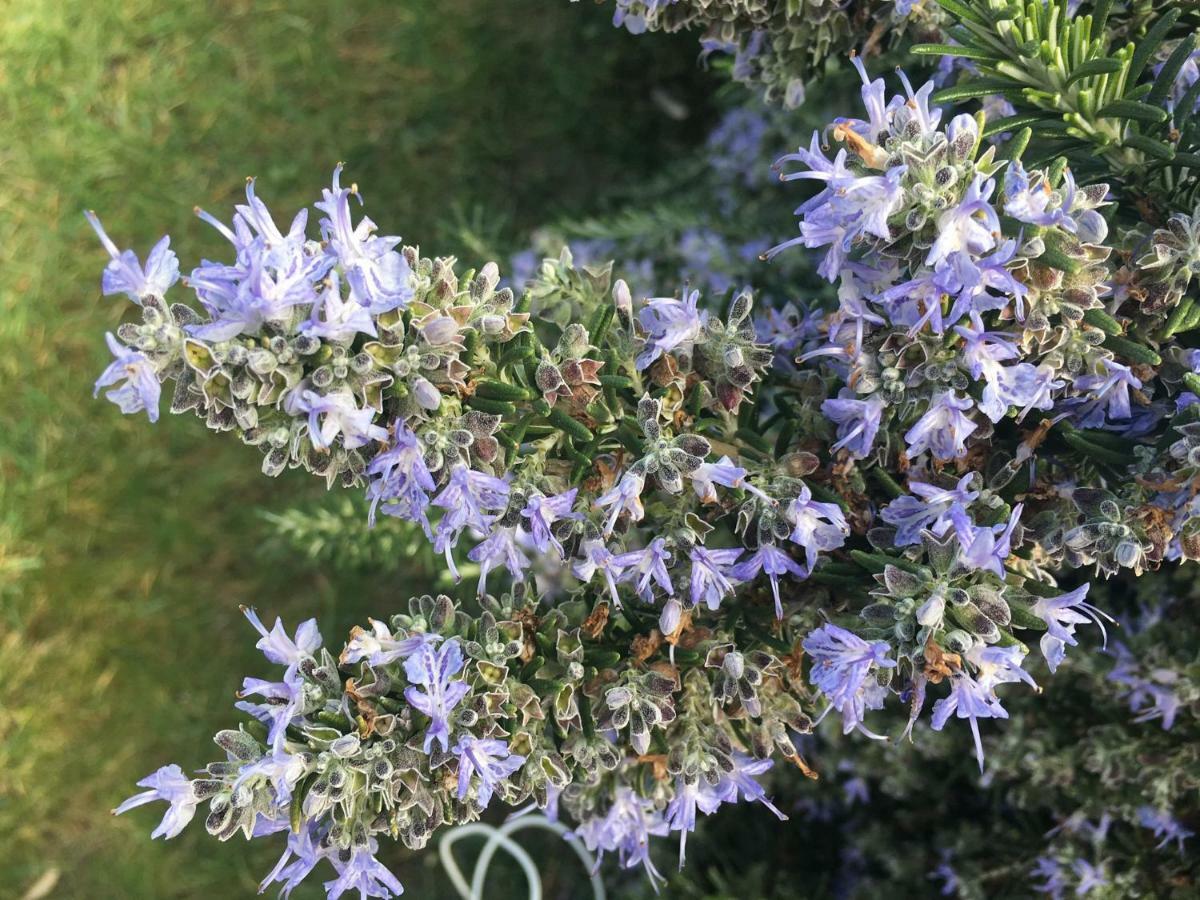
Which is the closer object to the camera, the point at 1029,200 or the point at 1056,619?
the point at 1029,200

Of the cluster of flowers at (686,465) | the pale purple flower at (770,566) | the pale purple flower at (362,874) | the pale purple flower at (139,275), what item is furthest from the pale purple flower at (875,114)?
the pale purple flower at (362,874)

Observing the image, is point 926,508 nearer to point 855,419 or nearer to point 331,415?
point 855,419

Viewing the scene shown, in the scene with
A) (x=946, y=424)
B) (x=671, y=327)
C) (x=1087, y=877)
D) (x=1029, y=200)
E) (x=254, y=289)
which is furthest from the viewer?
(x=1087, y=877)

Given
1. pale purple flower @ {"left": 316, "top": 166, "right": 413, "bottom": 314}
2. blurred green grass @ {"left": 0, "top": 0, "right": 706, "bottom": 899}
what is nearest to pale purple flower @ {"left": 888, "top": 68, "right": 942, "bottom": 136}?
pale purple flower @ {"left": 316, "top": 166, "right": 413, "bottom": 314}

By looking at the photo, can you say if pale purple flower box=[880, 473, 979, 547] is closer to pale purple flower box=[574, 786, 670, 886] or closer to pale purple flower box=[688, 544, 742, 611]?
pale purple flower box=[688, 544, 742, 611]

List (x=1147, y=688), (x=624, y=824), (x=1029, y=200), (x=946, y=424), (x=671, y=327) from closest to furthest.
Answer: (x=1029, y=200) → (x=946, y=424) → (x=671, y=327) → (x=624, y=824) → (x=1147, y=688)

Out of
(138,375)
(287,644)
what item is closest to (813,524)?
(287,644)

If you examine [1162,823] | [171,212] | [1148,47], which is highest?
[171,212]
